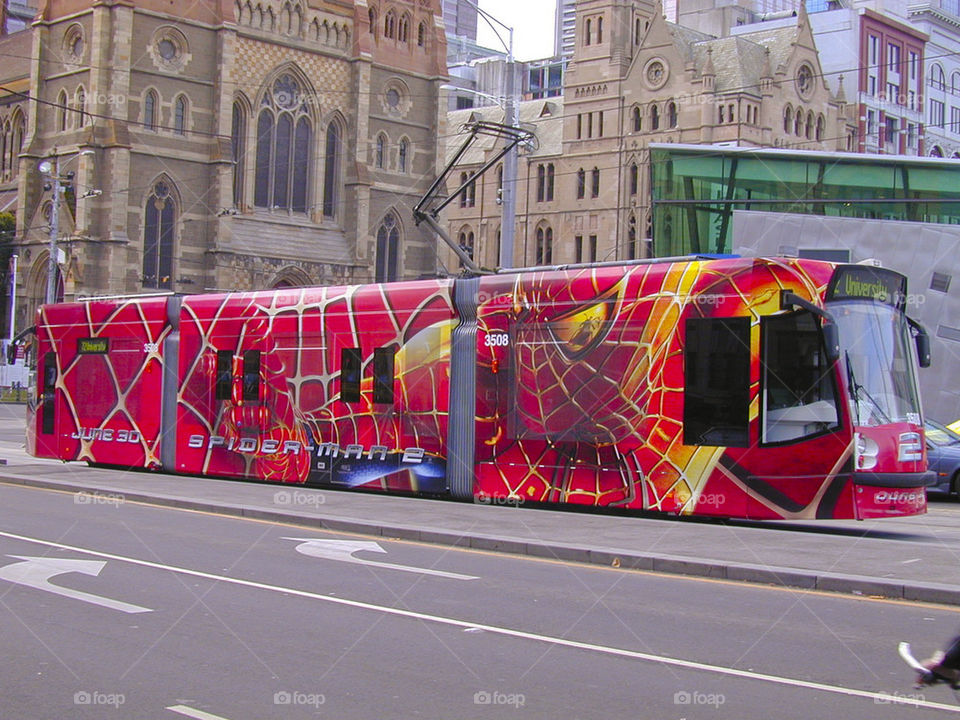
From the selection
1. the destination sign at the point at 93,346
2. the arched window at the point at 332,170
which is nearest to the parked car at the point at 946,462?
the destination sign at the point at 93,346

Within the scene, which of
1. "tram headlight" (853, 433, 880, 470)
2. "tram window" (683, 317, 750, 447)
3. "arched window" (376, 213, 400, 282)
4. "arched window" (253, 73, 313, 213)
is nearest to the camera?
"tram headlight" (853, 433, 880, 470)

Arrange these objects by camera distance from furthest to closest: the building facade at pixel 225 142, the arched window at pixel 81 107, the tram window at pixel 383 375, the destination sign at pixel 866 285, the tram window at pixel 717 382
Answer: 1. the arched window at pixel 81 107
2. the building facade at pixel 225 142
3. the tram window at pixel 383 375
4. the tram window at pixel 717 382
5. the destination sign at pixel 866 285

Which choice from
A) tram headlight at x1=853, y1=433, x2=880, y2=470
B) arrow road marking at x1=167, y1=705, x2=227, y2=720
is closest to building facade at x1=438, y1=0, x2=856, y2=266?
tram headlight at x1=853, y1=433, x2=880, y2=470

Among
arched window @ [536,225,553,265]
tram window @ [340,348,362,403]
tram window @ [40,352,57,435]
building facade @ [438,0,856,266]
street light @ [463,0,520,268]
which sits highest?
building facade @ [438,0,856,266]

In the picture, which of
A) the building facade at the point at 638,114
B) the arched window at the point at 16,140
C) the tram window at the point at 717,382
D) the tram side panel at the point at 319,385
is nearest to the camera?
the tram window at the point at 717,382

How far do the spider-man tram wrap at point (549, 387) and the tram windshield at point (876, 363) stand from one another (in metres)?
0.03

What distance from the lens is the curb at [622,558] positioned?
10055mm

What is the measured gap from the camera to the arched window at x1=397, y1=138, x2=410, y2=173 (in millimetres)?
69375

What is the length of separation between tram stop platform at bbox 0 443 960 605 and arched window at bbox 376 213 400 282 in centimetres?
4876

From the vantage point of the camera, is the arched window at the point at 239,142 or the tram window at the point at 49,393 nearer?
the tram window at the point at 49,393

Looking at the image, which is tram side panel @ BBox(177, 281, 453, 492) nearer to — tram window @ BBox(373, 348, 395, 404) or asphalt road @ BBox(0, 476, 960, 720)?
tram window @ BBox(373, 348, 395, 404)

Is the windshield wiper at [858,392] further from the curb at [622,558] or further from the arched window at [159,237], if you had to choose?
the arched window at [159,237]

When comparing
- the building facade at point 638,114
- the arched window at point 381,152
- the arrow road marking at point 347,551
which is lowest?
the arrow road marking at point 347,551

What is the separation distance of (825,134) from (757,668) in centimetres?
8934
